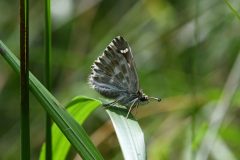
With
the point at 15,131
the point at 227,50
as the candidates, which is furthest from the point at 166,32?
the point at 15,131

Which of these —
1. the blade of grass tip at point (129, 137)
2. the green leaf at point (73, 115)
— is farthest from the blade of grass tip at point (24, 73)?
the green leaf at point (73, 115)

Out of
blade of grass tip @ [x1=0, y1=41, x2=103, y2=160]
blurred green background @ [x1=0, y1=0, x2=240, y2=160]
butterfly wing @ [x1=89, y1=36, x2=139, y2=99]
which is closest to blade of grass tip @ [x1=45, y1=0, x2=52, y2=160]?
blade of grass tip @ [x1=0, y1=41, x2=103, y2=160]

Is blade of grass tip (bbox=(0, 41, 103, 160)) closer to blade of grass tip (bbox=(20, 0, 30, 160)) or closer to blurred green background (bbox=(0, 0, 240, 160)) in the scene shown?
blade of grass tip (bbox=(20, 0, 30, 160))

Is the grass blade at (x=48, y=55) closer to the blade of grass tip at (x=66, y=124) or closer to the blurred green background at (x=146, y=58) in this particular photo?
the blade of grass tip at (x=66, y=124)

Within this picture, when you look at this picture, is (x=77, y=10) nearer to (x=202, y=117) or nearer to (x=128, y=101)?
(x=202, y=117)

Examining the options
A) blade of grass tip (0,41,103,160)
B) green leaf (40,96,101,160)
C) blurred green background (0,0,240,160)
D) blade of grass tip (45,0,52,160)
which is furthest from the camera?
blurred green background (0,0,240,160)

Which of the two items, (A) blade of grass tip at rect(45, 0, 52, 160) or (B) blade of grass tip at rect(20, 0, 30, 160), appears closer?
(B) blade of grass tip at rect(20, 0, 30, 160)
